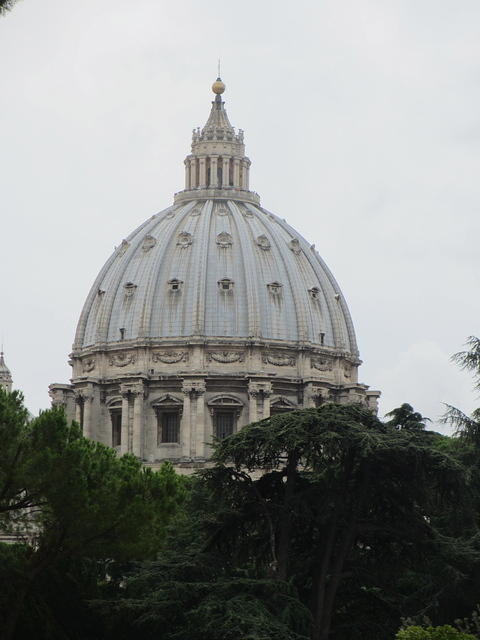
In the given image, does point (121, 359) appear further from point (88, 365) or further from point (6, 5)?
point (6, 5)

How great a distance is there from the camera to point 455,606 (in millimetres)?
43469

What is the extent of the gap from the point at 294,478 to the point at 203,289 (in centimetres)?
6121

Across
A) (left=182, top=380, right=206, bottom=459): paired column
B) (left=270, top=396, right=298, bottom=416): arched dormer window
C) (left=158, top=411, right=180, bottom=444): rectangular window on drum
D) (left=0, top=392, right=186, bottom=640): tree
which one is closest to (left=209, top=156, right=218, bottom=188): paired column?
(left=182, top=380, right=206, bottom=459): paired column

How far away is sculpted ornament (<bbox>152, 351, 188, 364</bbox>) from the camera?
98606 mm

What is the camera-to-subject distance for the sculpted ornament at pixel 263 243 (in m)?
104

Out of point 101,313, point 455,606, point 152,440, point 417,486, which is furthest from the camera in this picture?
point 101,313

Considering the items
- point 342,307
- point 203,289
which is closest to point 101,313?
point 203,289

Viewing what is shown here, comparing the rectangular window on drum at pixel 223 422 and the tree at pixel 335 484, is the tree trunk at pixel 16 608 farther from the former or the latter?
the rectangular window on drum at pixel 223 422

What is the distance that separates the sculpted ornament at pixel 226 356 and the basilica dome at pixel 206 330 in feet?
0.39

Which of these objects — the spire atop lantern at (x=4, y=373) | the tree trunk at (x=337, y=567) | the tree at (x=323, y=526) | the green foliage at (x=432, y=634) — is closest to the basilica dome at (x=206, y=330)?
the spire atop lantern at (x=4, y=373)

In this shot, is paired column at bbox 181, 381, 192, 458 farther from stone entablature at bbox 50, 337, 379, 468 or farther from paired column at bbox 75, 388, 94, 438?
paired column at bbox 75, 388, 94, 438

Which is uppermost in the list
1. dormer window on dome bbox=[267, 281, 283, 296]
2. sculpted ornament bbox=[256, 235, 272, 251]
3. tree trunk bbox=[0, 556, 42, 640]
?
sculpted ornament bbox=[256, 235, 272, 251]

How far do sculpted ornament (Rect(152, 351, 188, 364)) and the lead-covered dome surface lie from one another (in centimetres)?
113

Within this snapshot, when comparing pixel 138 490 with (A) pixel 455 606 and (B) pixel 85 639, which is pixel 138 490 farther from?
(A) pixel 455 606
